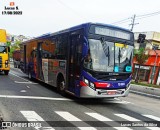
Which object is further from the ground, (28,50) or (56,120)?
(28,50)

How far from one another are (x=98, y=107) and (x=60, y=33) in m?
4.46

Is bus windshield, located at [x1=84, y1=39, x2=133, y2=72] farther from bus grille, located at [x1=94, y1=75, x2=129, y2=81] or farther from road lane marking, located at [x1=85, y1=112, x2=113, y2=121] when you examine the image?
road lane marking, located at [x1=85, y1=112, x2=113, y2=121]

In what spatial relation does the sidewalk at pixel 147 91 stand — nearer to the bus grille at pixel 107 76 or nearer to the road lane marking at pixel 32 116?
the bus grille at pixel 107 76

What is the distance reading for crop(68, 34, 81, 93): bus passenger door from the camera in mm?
10758

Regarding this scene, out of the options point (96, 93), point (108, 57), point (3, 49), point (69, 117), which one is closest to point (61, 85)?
point (96, 93)

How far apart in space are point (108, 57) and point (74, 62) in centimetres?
149

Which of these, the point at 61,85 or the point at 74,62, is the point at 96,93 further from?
the point at 61,85

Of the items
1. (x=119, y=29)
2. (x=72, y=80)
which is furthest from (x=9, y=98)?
(x=119, y=29)

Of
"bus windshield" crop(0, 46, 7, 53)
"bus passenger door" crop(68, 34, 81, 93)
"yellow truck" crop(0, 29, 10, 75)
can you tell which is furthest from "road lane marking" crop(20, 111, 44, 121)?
"bus windshield" crop(0, 46, 7, 53)

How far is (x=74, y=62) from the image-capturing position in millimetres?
11055

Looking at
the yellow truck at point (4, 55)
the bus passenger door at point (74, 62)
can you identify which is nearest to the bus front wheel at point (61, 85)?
the bus passenger door at point (74, 62)

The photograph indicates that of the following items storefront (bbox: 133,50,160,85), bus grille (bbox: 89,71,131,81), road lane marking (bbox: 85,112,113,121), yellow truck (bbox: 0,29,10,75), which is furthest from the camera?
storefront (bbox: 133,50,160,85)

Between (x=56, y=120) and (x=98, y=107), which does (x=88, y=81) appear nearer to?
(x=98, y=107)

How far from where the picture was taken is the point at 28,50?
2017cm
